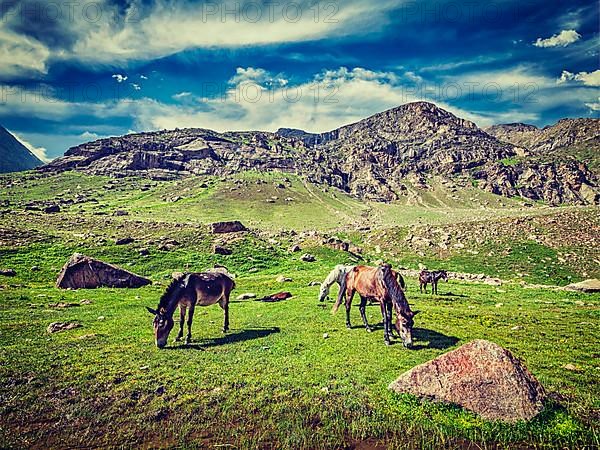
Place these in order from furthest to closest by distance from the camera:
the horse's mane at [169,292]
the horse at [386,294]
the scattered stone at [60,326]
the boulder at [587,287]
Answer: the boulder at [587,287] → the scattered stone at [60,326] → the horse's mane at [169,292] → the horse at [386,294]

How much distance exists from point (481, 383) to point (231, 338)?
35.7 feet

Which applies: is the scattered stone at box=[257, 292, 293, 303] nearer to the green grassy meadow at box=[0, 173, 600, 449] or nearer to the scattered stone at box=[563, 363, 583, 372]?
the green grassy meadow at box=[0, 173, 600, 449]

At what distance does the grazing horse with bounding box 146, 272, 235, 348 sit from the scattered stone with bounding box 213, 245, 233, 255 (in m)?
30.1

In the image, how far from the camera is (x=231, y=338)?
16031 mm

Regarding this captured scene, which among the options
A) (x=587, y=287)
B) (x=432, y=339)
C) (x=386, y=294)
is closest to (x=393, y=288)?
(x=386, y=294)

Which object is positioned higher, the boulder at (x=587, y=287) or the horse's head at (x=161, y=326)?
the horse's head at (x=161, y=326)

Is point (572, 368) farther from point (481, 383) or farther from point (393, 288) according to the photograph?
point (393, 288)

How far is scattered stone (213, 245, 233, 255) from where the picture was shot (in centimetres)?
4728

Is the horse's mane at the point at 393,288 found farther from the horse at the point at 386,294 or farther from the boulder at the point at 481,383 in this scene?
the boulder at the point at 481,383

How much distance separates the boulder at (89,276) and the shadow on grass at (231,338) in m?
20.6

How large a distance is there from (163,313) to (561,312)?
23908mm

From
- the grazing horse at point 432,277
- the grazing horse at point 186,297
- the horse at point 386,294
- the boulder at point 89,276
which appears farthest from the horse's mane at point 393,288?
the boulder at point 89,276

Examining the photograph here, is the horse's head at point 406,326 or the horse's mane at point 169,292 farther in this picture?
the horse's mane at point 169,292

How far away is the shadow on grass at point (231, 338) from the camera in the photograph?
47.8 ft
